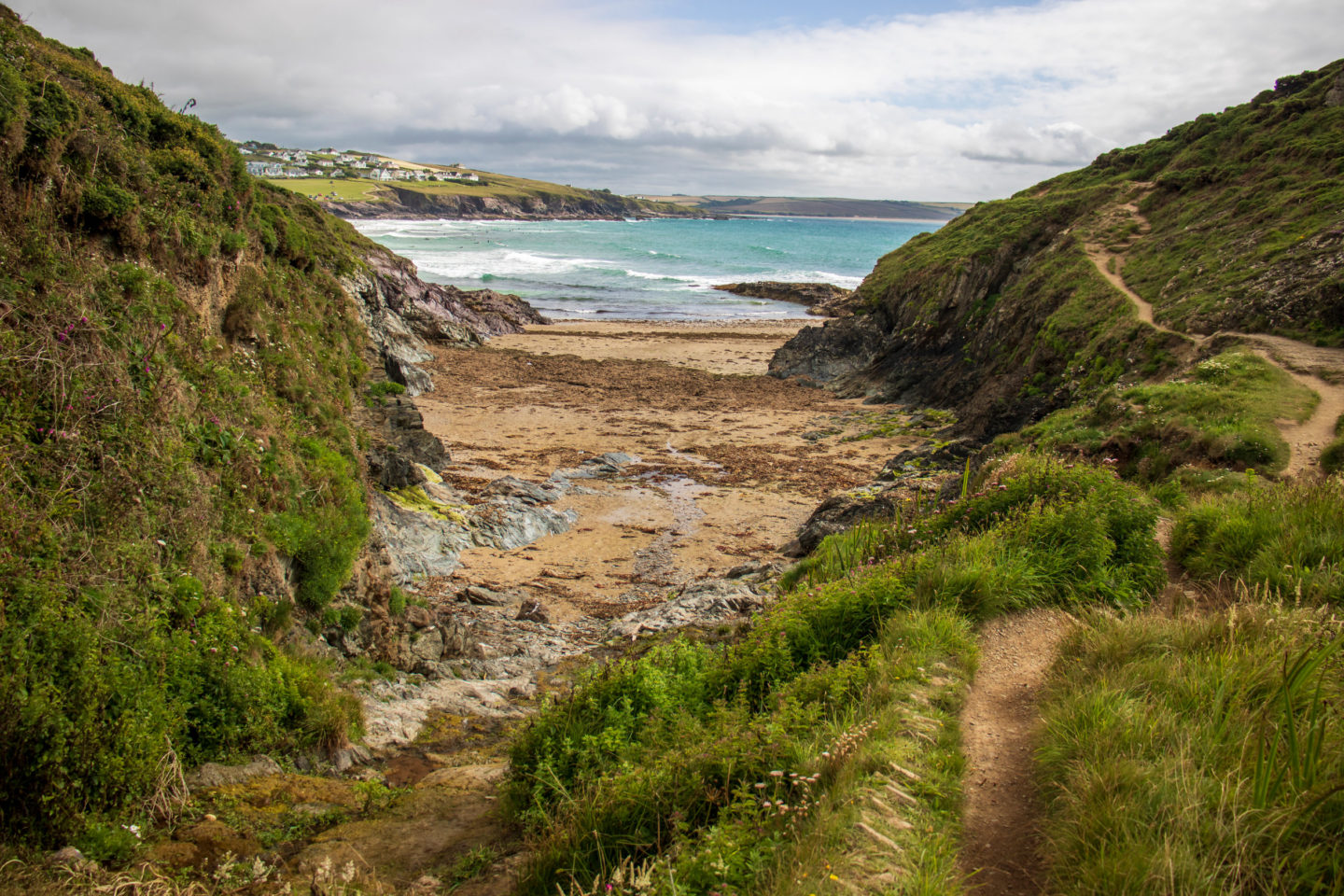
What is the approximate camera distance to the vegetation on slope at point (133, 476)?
4.84m

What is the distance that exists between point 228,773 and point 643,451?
16755 mm

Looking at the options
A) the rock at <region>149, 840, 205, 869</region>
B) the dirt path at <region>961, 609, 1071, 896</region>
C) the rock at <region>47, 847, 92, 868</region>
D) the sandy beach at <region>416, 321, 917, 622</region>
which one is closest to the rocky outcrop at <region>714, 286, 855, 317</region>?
the sandy beach at <region>416, 321, 917, 622</region>

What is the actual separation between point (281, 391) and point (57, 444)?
4819 millimetres

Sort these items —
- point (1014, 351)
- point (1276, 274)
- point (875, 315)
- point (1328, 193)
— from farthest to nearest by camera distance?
point (875, 315) < point (1014, 351) < point (1328, 193) < point (1276, 274)

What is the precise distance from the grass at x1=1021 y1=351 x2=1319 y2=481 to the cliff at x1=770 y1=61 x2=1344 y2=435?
3018 millimetres

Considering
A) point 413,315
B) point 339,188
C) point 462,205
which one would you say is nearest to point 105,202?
point 413,315

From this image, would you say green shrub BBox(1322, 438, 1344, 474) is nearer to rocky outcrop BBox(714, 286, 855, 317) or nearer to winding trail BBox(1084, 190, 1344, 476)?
winding trail BBox(1084, 190, 1344, 476)

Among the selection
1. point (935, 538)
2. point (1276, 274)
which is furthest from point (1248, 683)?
point (1276, 274)

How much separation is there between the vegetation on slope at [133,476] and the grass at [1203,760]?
5844mm

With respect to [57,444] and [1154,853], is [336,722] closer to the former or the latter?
[57,444]

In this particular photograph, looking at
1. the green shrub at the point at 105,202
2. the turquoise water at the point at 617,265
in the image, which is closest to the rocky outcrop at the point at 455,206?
the turquoise water at the point at 617,265

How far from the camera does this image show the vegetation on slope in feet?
15.9

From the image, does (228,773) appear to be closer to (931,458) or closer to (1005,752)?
(1005,752)

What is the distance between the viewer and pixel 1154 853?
3.11 meters
